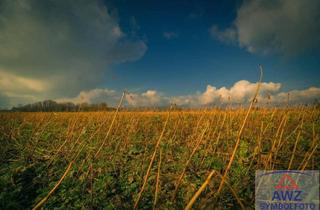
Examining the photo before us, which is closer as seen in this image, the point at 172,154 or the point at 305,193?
the point at 305,193

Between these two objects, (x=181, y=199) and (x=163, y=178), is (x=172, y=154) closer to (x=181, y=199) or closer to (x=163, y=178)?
(x=163, y=178)

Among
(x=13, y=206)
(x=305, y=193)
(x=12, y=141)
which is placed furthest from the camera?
(x=12, y=141)

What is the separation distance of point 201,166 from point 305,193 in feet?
5.01

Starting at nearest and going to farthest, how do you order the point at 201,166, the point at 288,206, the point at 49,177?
the point at 288,206, the point at 49,177, the point at 201,166

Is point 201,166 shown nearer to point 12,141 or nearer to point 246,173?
point 246,173

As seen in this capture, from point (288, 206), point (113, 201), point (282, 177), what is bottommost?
point (113, 201)

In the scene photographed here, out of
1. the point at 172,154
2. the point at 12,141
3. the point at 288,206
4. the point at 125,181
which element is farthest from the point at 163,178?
the point at 12,141

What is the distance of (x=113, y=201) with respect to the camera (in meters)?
2.30

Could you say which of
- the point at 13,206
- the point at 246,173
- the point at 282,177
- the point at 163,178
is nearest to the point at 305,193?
the point at 282,177

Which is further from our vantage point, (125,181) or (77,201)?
(125,181)

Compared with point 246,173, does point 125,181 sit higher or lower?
lower

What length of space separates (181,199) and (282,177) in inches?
50.5

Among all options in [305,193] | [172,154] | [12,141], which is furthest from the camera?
[12,141]

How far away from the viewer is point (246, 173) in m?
2.72
